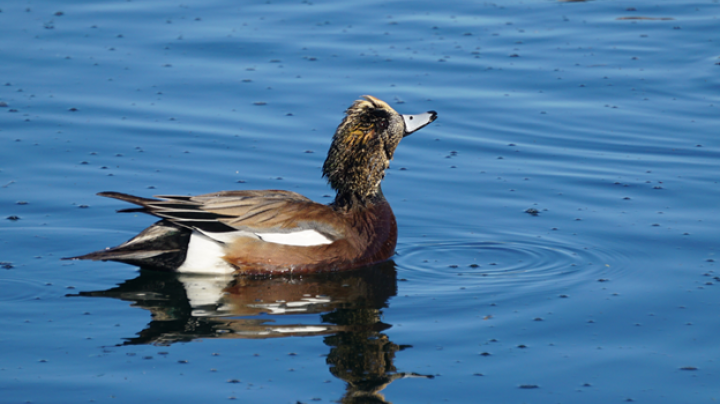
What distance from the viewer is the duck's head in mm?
8773

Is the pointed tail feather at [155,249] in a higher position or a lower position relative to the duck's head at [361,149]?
lower

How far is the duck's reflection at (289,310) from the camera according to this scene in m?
6.34

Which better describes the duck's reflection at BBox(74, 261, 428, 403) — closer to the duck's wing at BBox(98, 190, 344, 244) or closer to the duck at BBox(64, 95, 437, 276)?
the duck at BBox(64, 95, 437, 276)

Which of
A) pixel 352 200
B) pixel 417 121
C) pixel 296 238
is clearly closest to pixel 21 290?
pixel 296 238

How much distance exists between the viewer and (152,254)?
7.97 metres

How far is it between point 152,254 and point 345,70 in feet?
19.2

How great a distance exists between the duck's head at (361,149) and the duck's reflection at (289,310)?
785 mm

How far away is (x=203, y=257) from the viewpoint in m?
8.13

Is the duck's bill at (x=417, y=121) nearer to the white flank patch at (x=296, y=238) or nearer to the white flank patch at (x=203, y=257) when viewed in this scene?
the white flank patch at (x=296, y=238)

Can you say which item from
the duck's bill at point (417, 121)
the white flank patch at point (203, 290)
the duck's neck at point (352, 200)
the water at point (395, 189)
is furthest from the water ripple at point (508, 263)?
the white flank patch at point (203, 290)

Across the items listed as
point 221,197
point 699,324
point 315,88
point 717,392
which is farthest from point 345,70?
point 717,392

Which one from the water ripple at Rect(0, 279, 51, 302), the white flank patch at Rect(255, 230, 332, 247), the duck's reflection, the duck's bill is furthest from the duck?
the duck's bill

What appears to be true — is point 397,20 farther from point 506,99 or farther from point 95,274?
point 95,274

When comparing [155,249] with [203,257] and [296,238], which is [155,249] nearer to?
[203,257]
